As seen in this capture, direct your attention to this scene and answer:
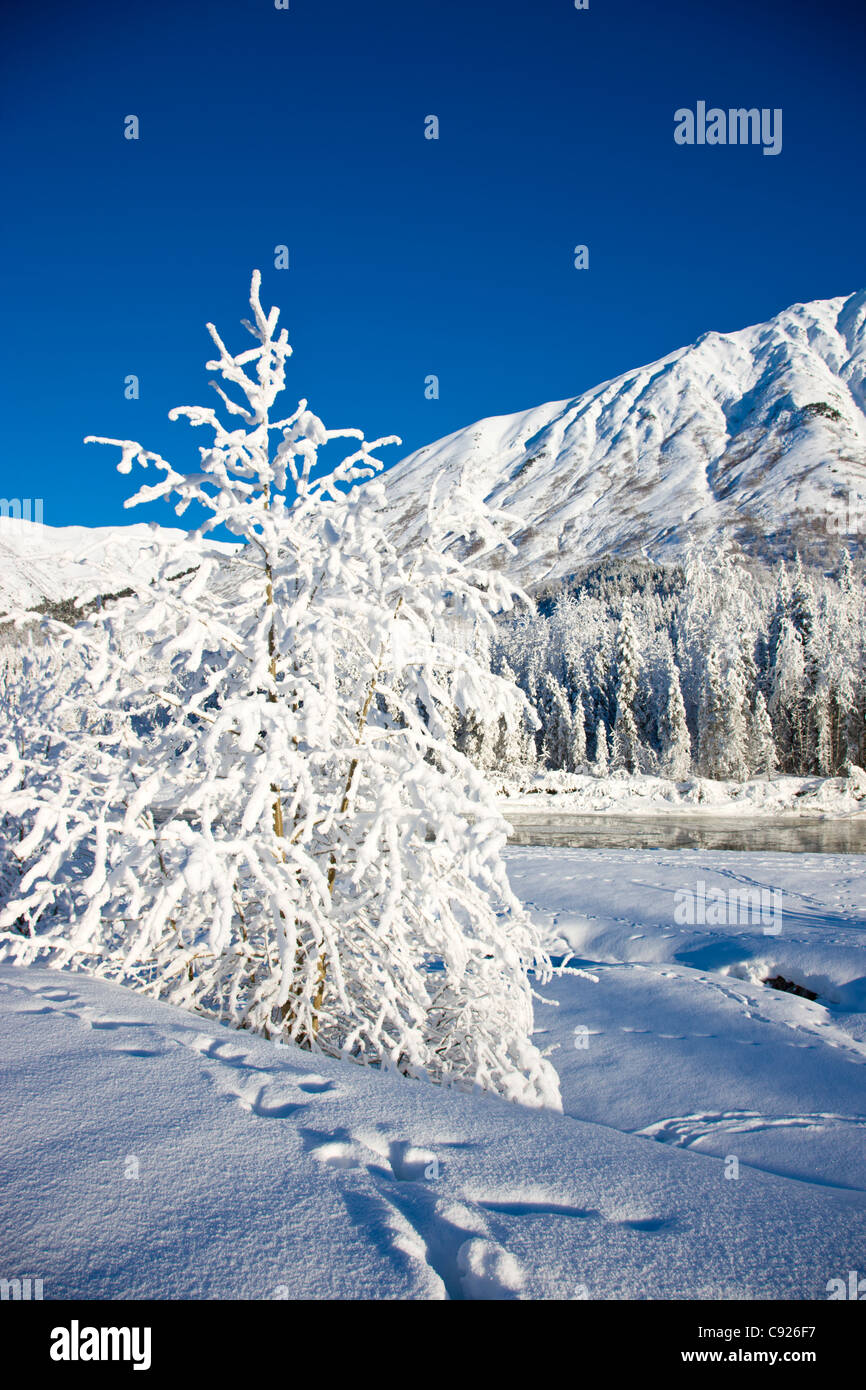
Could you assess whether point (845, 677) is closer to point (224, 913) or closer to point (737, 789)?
point (737, 789)

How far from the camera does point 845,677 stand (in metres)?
59.6

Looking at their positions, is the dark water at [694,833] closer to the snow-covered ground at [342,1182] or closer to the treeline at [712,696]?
the treeline at [712,696]

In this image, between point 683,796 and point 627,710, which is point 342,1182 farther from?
point 627,710

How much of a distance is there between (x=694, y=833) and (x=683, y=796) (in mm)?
16542

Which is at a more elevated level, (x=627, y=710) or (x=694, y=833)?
(x=627, y=710)

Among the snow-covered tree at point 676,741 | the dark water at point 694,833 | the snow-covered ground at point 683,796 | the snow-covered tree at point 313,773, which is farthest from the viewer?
the snow-covered tree at point 676,741

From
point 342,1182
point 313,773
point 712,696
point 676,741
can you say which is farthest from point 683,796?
point 342,1182

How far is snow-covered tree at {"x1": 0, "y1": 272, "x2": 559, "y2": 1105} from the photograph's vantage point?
4062 millimetres

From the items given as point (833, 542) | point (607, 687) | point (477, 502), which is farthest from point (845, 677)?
point (833, 542)

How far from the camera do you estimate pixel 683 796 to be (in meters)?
53.9

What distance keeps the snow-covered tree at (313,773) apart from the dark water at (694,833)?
25.4 m

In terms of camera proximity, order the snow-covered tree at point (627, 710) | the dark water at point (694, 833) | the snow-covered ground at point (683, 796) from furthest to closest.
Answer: the snow-covered tree at point (627, 710) < the snow-covered ground at point (683, 796) < the dark water at point (694, 833)

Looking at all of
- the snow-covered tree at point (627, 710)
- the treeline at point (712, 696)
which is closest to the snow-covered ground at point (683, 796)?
the treeline at point (712, 696)

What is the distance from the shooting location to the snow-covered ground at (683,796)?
5034 centimetres
